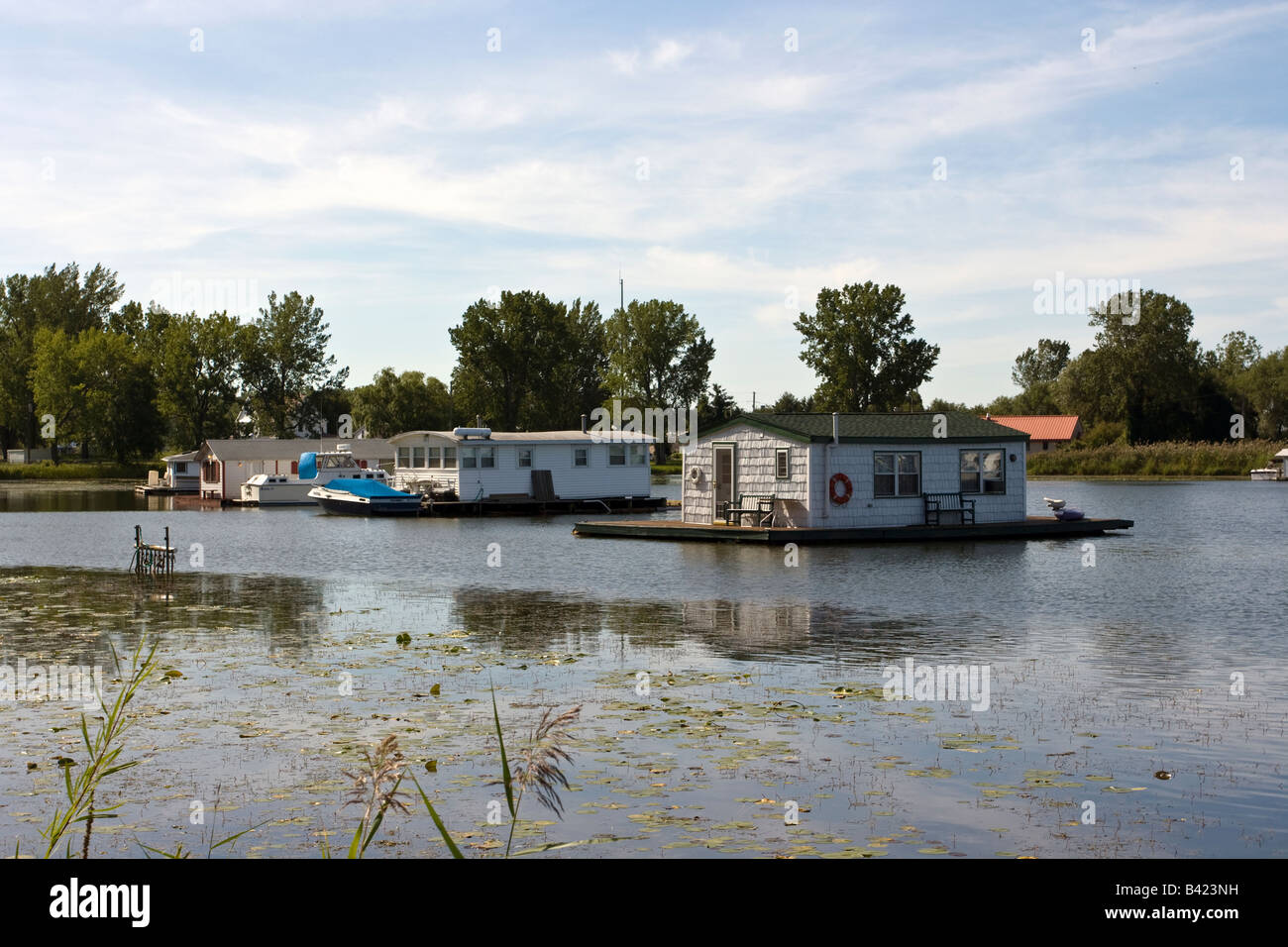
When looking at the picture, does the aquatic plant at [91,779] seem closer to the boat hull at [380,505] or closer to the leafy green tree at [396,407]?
the boat hull at [380,505]

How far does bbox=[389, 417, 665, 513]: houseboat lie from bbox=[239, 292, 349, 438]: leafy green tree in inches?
2621

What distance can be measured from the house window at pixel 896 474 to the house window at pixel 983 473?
2082mm

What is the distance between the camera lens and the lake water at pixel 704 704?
9.48m

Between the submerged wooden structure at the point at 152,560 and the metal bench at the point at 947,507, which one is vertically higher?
the metal bench at the point at 947,507

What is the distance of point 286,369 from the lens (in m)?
132

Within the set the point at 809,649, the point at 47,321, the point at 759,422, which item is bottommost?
the point at 809,649

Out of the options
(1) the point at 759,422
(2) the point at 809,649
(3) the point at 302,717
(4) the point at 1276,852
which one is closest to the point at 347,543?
(1) the point at 759,422

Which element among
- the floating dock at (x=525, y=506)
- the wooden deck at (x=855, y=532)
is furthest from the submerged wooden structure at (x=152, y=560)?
the floating dock at (x=525, y=506)

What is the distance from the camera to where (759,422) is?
133ft

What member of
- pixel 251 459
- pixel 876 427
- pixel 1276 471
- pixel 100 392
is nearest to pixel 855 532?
pixel 876 427

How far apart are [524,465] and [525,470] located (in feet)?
0.89

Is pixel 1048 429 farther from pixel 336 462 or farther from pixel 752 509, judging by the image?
pixel 752 509
